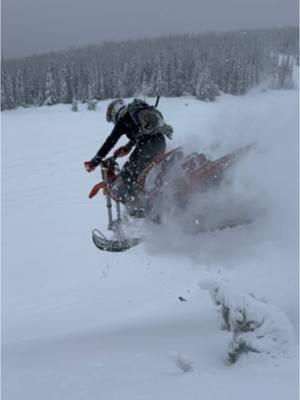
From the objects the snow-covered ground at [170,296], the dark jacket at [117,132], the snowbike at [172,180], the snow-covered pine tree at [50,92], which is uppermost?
the dark jacket at [117,132]

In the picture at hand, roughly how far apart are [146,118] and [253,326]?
350 centimetres

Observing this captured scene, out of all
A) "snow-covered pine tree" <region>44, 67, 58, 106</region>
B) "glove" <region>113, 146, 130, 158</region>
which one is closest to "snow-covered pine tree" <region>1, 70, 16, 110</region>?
"snow-covered pine tree" <region>44, 67, 58, 106</region>

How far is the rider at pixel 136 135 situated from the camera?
6801mm

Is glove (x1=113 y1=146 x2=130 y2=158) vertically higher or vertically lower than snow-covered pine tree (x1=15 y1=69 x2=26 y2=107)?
higher

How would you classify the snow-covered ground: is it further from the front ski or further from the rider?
the rider

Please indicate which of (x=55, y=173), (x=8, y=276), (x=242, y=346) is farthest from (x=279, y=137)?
(x=55, y=173)

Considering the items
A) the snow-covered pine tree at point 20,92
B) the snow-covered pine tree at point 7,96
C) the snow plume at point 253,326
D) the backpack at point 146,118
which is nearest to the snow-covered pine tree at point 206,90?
the snow-covered pine tree at point 7,96

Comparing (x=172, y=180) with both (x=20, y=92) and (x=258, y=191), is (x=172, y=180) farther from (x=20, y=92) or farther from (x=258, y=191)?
(x=20, y=92)

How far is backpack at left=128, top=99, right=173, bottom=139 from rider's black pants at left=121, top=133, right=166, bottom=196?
0.17m

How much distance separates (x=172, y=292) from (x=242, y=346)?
3141mm

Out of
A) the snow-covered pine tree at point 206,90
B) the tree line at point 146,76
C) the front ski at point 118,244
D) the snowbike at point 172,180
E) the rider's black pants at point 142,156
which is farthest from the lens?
the tree line at point 146,76

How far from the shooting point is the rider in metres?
6.80

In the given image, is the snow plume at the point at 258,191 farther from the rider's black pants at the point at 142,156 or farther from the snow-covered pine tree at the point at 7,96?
the snow-covered pine tree at the point at 7,96

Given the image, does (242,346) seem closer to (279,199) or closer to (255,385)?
(255,385)
